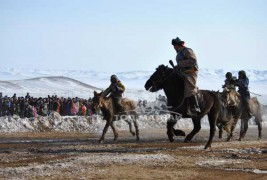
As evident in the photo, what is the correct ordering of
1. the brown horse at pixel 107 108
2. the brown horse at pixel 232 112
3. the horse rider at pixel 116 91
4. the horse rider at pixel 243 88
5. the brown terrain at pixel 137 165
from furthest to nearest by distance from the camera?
the horse rider at pixel 243 88, the horse rider at pixel 116 91, the brown horse at pixel 232 112, the brown horse at pixel 107 108, the brown terrain at pixel 137 165

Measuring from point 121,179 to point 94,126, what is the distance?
25.8 m

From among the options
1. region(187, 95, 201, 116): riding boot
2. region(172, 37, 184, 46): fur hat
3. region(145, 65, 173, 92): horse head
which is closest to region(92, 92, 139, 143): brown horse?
region(145, 65, 173, 92): horse head

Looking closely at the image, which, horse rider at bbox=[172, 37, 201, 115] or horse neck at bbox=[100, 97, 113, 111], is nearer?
horse rider at bbox=[172, 37, 201, 115]

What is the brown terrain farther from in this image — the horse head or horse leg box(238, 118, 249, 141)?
horse leg box(238, 118, 249, 141)

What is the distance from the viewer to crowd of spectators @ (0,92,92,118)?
37.4 meters

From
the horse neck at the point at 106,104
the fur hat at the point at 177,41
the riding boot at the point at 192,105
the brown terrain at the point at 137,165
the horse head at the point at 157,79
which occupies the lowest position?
the brown terrain at the point at 137,165

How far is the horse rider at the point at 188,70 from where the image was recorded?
58.2 feet

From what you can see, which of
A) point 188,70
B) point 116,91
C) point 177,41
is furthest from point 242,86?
point 177,41

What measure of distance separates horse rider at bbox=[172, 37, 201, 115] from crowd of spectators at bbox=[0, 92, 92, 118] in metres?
20.9

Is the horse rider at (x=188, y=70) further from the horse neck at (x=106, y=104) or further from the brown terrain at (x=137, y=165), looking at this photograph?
the horse neck at (x=106, y=104)

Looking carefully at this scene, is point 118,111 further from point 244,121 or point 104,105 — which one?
point 244,121

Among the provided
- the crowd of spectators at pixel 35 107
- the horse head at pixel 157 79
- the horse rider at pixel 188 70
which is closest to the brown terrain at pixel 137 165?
the horse rider at pixel 188 70

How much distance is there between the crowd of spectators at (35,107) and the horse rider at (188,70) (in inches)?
824

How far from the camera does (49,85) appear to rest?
116 metres
